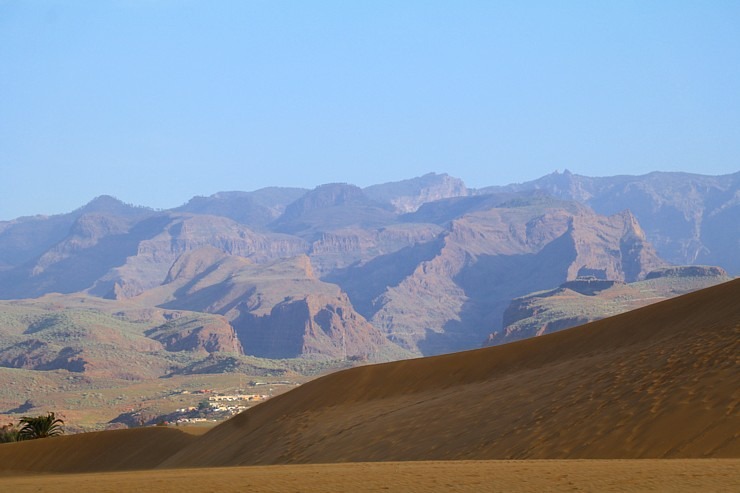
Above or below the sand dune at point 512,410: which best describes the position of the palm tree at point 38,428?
below

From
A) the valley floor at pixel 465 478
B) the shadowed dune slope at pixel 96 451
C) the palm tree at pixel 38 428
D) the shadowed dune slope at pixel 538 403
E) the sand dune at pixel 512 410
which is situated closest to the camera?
the valley floor at pixel 465 478

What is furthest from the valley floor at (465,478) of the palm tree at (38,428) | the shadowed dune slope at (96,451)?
the palm tree at (38,428)

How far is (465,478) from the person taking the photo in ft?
73.7

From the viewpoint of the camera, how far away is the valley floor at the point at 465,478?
20.4 meters

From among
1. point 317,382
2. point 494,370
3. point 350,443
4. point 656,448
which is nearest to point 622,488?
point 656,448

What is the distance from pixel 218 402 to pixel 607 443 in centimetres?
16898

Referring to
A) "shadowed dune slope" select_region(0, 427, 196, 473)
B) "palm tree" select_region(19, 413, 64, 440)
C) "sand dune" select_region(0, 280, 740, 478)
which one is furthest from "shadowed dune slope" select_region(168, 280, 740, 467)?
"palm tree" select_region(19, 413, 64, 440)

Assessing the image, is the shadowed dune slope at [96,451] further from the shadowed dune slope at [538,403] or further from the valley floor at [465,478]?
the valley floor at [465,478]

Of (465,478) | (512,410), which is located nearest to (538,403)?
(512,410)

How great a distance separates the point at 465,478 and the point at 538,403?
983 centimetres

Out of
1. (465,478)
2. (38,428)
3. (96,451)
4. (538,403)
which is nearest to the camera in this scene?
(465,478)

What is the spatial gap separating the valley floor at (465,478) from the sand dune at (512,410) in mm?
1212

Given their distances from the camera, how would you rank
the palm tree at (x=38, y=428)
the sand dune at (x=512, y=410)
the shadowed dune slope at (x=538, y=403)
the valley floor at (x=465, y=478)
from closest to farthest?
the valley floor at (x=465, y=478) < the shadowed dune slope at (x=538, y=403) < the sand dune at (x=512, y=410) < the palm tree at (x=38, y=428)

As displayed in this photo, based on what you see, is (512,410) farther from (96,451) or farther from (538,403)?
(96,451)
